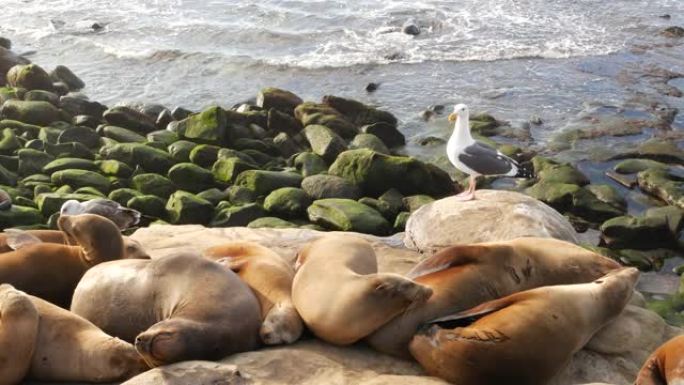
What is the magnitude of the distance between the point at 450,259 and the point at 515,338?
3.06 feet

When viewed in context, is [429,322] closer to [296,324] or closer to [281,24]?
[296,324]

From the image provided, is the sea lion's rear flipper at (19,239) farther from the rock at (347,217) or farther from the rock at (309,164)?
the rock at (309,164)

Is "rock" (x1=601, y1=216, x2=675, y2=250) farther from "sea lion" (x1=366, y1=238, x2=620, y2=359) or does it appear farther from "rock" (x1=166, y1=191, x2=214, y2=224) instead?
"rock" (x1=166, y1=191, x2=214, y2=224)

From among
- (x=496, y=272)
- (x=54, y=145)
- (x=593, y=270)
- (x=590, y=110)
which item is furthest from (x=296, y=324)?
(x=590, y=110)

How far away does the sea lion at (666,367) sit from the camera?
4082 mm

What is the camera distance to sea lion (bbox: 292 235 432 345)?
461cm

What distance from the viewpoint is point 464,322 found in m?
4.52

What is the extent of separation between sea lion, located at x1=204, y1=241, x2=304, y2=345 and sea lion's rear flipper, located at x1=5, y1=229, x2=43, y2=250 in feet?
3.77

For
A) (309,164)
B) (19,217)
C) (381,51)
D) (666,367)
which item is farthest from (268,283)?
(381,51)

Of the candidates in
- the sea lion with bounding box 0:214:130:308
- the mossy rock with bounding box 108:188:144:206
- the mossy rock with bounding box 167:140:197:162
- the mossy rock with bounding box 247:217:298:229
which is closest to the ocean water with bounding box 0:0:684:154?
the mossy rock with bounding box 167:140:197:162

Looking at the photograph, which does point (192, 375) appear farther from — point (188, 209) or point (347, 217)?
point (188, 209)

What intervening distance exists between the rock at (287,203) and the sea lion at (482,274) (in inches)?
188

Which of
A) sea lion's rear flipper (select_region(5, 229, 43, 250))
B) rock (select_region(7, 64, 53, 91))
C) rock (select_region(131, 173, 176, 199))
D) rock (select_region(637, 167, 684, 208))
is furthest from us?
rock (select_region(7, 64, 53, 91))

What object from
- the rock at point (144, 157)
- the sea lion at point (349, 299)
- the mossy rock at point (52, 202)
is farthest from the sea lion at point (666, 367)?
the rock at point (144, 157)
